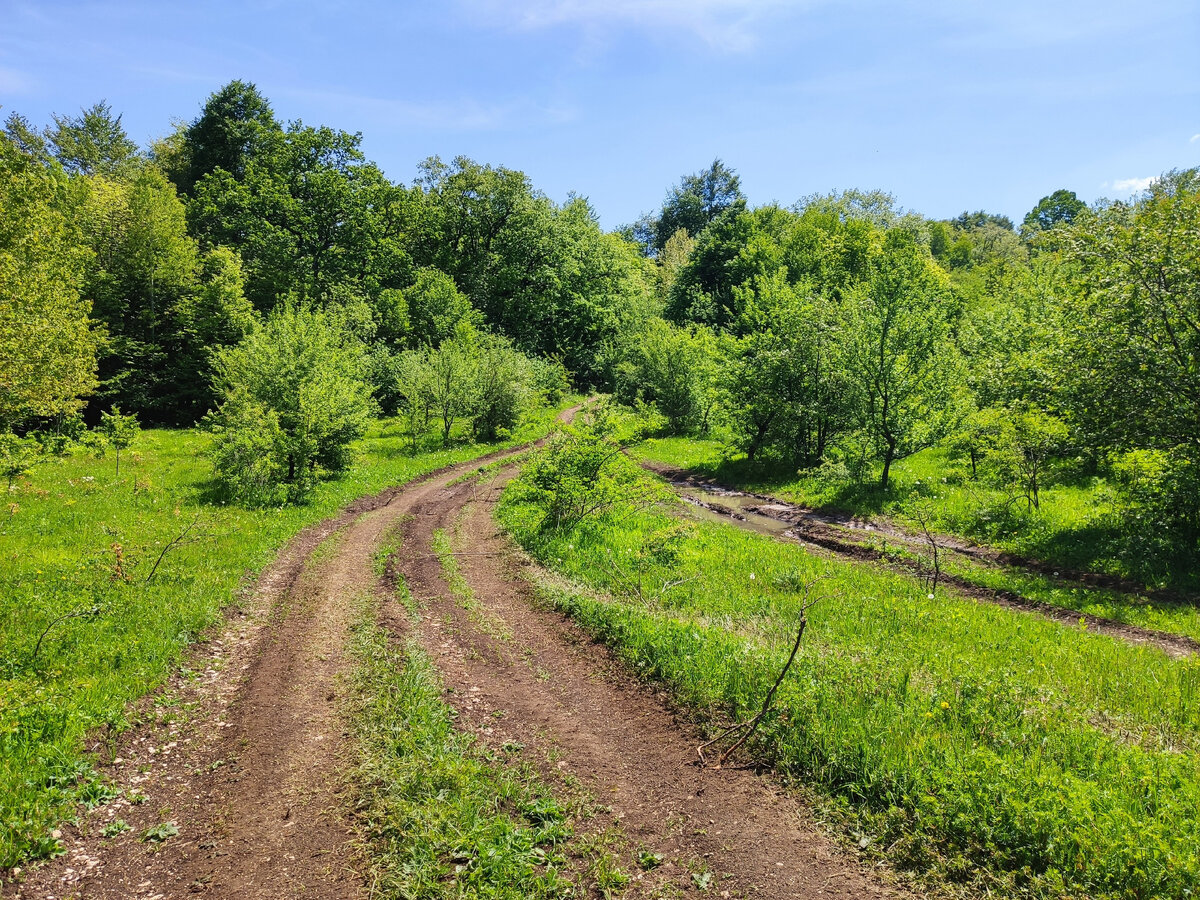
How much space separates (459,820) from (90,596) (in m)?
Answer: 9.07

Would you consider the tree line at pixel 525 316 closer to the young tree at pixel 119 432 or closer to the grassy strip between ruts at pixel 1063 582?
the grassy strip between ruts at pixel 1063 582

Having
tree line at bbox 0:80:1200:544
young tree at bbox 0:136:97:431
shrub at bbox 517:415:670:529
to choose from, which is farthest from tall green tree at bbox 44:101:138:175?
shrub at bbox 517:415:670:529

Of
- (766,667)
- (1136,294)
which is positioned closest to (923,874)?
(766,667)

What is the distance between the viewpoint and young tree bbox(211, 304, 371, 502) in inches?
752

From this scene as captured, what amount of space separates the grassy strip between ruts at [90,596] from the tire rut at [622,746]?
4.16 metres

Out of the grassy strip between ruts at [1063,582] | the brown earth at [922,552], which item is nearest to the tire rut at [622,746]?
the brown earth at [922,552]

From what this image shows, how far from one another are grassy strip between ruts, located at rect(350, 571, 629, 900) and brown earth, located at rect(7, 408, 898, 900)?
26 cm

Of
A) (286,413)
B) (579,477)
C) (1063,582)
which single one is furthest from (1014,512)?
(286,413)

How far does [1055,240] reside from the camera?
16.0m

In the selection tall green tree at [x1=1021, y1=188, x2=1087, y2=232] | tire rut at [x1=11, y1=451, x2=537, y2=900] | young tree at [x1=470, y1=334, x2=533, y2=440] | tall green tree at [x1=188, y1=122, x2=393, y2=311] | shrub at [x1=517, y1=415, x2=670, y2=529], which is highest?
tall green tree at [x1=1021, y1=188, x2=1087, y2=232]

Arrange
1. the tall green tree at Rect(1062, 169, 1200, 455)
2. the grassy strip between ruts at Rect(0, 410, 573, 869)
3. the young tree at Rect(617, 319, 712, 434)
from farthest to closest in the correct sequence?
the young tree at Rect(617, 319, 712, 434) → the tall green tree at Rect(1062, 169, 1200, 455) → the grassy strip between ruts at Rect(0, 410, 573, 869)

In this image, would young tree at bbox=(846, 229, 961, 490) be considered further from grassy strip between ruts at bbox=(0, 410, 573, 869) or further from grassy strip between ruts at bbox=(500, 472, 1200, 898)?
grassy strip between ruts at bbox=(0, 410, 573, 869)

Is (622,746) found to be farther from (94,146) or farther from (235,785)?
(94,146)

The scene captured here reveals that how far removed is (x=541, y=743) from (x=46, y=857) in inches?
193
